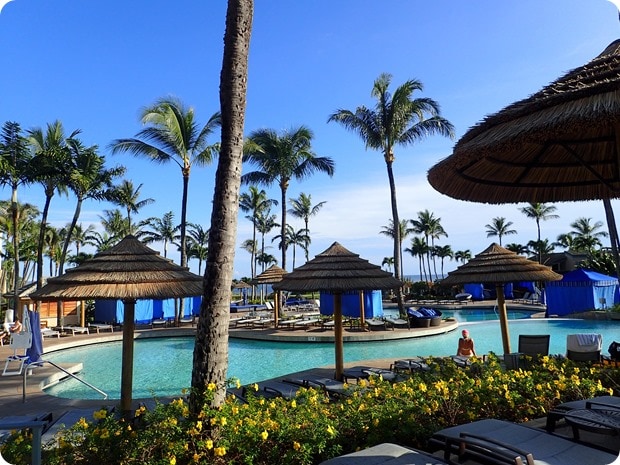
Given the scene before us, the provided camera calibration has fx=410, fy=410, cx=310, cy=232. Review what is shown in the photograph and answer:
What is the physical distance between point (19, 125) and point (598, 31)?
22928 mm

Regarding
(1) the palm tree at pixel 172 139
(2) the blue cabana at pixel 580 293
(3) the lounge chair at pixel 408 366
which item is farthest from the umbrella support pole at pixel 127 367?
(2) the blue cabana at pixel 580 293

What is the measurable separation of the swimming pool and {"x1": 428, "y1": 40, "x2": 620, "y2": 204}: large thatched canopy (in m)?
8.04

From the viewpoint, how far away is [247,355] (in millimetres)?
14227

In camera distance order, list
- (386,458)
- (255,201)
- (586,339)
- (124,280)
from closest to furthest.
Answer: (386,458) → (124,280) → (586,339) → (255,201)

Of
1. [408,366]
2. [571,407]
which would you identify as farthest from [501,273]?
[571,407]

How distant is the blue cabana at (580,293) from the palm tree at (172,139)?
20.9 meters

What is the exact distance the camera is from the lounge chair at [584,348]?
26.3 ft

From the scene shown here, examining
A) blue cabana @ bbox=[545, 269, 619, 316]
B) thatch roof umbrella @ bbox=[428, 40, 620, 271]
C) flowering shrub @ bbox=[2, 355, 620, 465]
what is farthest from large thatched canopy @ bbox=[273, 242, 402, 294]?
blue cabana @ bbox=[545, 269, 619, 316]

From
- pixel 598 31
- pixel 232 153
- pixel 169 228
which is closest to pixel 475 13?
pixel 598 31

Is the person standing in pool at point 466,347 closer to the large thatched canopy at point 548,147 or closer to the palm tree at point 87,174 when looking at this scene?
the large thatched canopy at point 548,147

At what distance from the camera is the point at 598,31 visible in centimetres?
365

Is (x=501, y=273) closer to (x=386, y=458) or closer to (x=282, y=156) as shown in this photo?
(x=386, y=458)

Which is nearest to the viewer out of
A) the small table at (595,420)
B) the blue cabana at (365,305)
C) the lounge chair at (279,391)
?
the small table at (595,420)

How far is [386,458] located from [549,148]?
12.6ft
